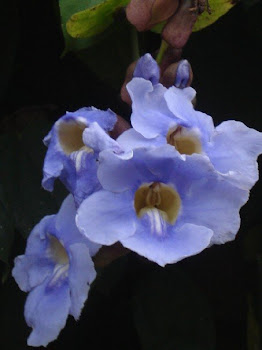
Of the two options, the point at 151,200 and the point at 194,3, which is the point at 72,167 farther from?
the point at 194,3

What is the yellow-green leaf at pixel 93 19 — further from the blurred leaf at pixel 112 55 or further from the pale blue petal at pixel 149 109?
the pale blue petal at pixel 149 109

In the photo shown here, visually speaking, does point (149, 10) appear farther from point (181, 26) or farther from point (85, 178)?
point (85, 178)

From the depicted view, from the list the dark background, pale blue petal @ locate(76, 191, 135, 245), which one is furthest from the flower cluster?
the dark background

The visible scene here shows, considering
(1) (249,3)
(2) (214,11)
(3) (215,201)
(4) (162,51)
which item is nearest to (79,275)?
(3) (215,201)

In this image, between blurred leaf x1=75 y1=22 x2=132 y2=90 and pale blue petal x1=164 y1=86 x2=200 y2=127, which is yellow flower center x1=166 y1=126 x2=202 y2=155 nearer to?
pale blue petal x1=164 y1=86 x2=200 y2=127

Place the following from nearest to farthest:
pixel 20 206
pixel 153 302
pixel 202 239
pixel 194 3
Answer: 1. pixel 202 239
2. pixel 194 3
3. pixel 20 206
4. pixel 153 302

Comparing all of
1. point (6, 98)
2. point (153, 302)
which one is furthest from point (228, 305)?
point (6, 98)
